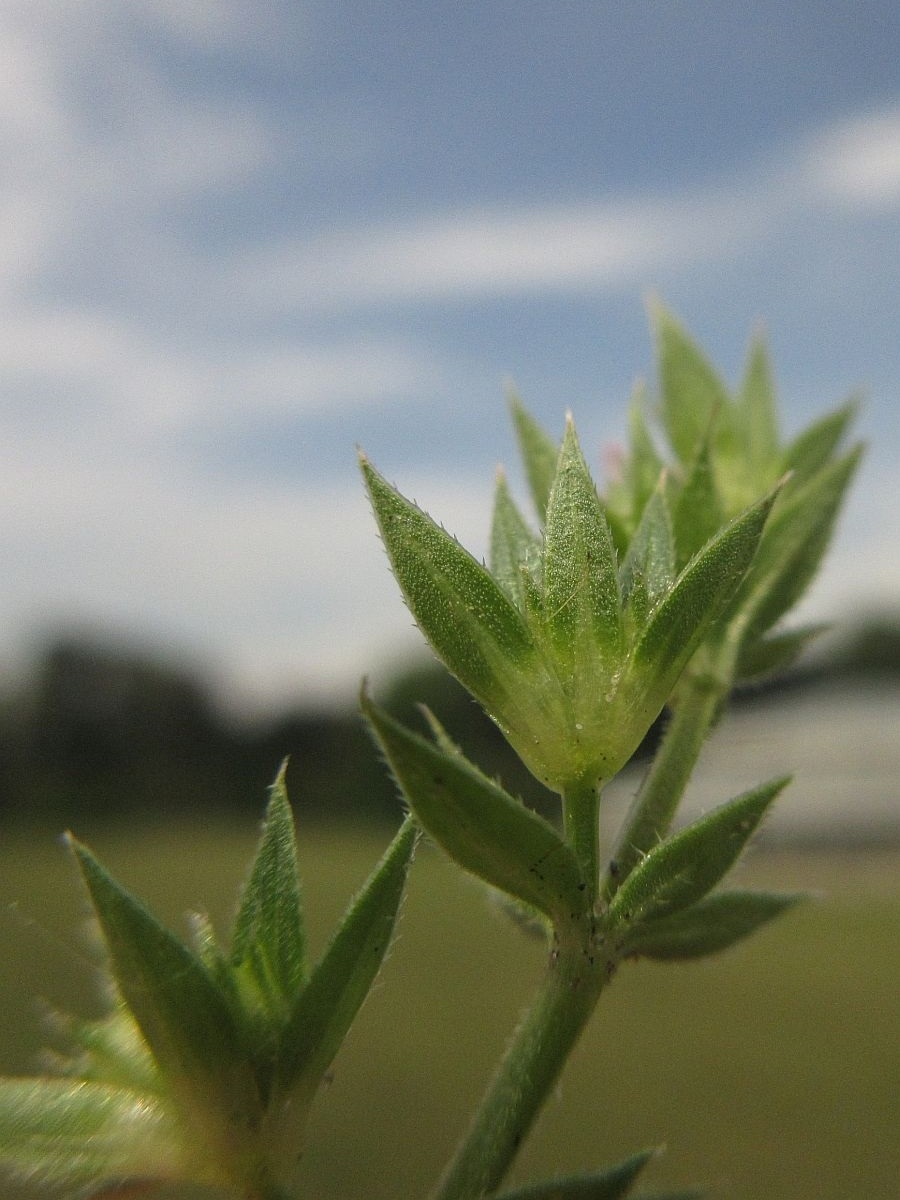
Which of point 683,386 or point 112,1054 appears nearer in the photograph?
point 112,1054

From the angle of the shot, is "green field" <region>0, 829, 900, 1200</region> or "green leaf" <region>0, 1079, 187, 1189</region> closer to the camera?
"green leaf" <region>0, 1079, 187, 1189</region>

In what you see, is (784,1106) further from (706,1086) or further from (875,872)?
(875,872)

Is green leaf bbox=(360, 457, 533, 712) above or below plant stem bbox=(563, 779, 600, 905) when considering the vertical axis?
above

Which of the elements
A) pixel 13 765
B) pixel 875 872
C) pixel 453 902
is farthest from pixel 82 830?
A: pixel 875 872

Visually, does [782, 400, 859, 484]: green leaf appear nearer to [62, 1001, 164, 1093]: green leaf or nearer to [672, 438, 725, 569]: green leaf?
[672, 438, 725, 569]: green leaf

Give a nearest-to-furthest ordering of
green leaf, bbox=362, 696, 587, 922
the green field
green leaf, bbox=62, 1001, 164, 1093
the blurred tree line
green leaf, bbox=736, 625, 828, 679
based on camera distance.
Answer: green leaf, bbox=362, 696, 587, 922 < green leaf, bbox=62, 1001, 164, 1093 < green leaf, bbox=736, 625, 828, 679 < the green field < the blurred tree line

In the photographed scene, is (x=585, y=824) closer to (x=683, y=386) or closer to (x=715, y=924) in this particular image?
(x=715, y=924)

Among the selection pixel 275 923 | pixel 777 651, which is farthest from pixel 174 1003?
pixel 777 651

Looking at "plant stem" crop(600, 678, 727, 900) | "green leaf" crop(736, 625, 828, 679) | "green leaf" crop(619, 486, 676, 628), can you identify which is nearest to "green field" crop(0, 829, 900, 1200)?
"green leaf" crop(736, 625, 828, 679)

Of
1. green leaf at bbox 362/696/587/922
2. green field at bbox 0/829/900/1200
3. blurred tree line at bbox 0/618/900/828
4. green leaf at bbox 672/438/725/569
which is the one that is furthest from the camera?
blurred tree line at bbox 0/618/900/828
